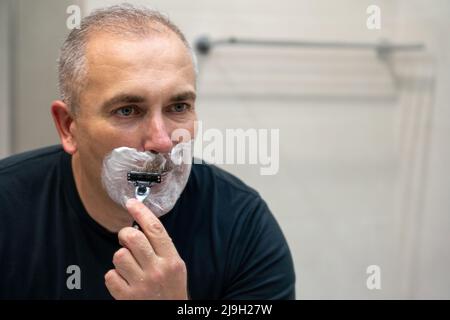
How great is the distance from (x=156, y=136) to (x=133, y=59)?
4.0 inches

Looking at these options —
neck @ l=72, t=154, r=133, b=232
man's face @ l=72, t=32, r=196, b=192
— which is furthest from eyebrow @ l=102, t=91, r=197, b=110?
neck @ l=72, t=154, r=133, b=232

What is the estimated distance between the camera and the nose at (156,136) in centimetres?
67

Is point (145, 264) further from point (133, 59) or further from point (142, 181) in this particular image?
point (133, 59)

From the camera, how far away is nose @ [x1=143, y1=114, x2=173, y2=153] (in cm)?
67

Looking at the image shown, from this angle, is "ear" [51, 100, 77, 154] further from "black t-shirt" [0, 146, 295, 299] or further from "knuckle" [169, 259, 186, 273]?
"knuckle" [169, 259, 186, 273]

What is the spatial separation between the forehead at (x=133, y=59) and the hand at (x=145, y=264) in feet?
0.58

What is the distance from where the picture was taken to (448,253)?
4.49ft

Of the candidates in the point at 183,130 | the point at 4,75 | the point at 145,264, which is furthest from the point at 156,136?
the point at 4,75

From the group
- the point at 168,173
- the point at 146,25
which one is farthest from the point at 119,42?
the point at 168,173

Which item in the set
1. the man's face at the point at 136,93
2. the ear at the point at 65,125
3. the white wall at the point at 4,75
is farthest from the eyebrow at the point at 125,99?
the white wall at the point at 4,75

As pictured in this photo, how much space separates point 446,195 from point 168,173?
913 mm

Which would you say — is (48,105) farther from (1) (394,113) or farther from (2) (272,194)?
(1) (394,113)

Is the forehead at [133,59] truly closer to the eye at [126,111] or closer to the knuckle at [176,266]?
the eye at [126,111]

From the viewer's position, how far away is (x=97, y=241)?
757 mm
